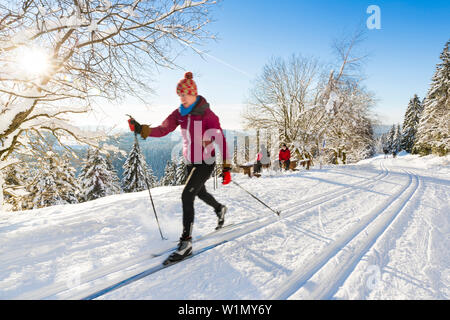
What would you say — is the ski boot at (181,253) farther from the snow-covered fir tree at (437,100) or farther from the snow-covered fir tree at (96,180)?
the snow-covered fir tree at (437,100)

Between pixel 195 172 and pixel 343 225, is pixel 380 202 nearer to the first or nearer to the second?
pixel 343 225

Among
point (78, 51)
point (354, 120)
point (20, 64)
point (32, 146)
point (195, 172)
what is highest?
point (354, 120)

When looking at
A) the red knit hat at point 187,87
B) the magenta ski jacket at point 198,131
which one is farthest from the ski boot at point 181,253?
the red knit hat at point 187,87

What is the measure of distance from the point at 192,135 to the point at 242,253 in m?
1.65

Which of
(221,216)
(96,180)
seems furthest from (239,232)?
(96,180)

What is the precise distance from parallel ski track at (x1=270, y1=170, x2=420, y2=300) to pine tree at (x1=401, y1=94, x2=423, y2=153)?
1977 inches

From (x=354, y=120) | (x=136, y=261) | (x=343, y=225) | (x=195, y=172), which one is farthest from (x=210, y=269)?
(x=354, y=120)

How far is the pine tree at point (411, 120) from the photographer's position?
41403 millimetres

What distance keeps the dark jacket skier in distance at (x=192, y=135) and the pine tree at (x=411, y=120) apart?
5247cm

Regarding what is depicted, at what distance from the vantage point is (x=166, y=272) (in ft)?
7.20

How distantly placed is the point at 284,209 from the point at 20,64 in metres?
5.66

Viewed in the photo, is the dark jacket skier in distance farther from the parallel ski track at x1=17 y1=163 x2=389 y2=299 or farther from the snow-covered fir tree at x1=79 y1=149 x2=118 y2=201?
the snow-covered fir tree at x1=79 y1=149 x2=118 y2=201

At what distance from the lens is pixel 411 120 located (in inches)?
1668

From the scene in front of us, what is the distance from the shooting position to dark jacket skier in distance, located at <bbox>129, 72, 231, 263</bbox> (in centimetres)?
262
